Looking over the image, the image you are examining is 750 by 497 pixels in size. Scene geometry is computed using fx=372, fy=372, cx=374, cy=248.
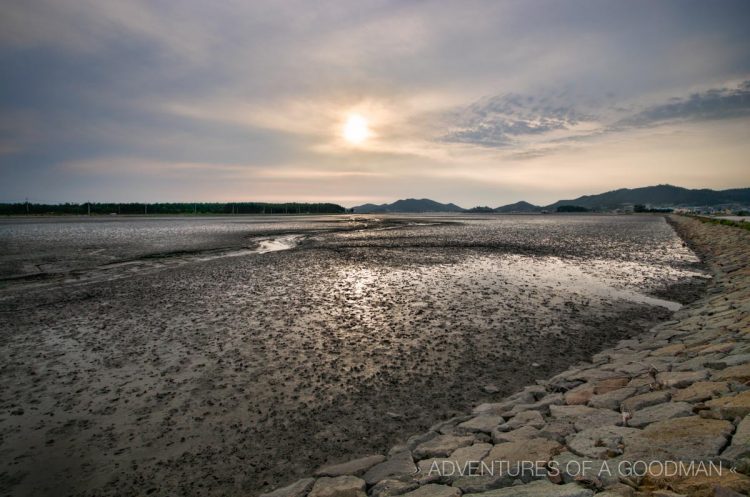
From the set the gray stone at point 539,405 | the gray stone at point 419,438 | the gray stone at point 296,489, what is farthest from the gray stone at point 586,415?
the gray stone at point 296,489

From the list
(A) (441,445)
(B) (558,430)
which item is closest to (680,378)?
(B) (558,430)

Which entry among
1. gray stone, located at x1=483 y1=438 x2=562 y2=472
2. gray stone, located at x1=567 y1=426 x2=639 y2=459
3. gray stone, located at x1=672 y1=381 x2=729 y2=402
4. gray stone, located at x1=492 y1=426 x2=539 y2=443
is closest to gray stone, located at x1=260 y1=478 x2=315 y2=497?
gray stone, located at x1=483 y1=438 x2=562 y2=472

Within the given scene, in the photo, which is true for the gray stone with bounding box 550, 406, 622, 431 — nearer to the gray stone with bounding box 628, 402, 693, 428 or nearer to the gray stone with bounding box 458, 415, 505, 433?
the gray stone with bounding box 628, 402, 693, 428

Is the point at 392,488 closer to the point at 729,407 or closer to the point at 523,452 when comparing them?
the point at 523,452

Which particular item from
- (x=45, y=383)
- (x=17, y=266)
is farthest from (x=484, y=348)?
(x=17, y=266)

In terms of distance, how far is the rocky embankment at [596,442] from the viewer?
157 inches

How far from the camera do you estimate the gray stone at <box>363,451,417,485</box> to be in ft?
16.6

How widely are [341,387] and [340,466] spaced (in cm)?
269

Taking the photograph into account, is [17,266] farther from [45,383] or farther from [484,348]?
[484,348]

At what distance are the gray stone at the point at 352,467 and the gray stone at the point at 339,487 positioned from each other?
0.19 meters

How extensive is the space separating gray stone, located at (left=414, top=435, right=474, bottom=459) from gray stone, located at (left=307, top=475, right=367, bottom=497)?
1087mm

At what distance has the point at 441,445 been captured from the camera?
5707 millimetres

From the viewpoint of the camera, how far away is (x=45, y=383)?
27.1 feet

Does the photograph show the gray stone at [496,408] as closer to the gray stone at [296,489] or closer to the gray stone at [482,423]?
the gray stone at [482,423]
